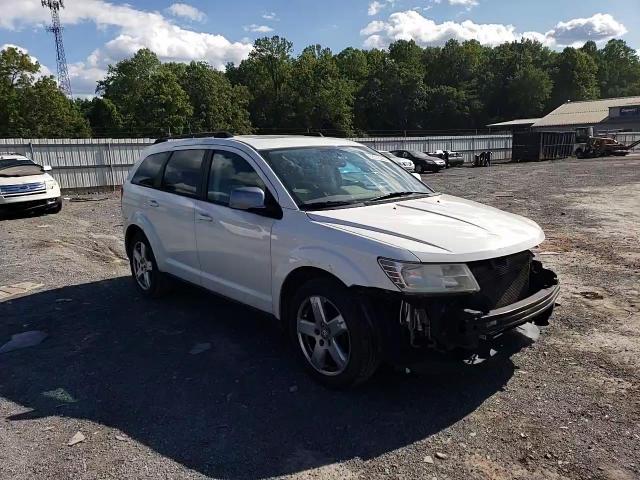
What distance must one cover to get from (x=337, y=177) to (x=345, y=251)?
1170mm

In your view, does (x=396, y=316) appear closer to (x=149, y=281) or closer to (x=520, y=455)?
(x=520, y=455)

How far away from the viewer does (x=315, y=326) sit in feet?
12.3

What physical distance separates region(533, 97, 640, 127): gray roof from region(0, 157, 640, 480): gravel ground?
70354 mm

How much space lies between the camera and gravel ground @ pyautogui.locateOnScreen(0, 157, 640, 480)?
2.96m

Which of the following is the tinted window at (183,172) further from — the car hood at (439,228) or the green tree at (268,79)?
the green tree at (268,79)

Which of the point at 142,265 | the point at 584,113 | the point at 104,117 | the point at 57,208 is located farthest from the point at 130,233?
the point at 584,113

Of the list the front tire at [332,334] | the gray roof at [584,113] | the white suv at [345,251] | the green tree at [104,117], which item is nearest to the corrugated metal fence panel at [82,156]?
the white suv at [345,251]

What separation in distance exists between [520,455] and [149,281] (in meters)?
4.29

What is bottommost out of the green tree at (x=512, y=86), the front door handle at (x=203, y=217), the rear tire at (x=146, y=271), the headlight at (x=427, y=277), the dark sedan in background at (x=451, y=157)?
the dark sedan in background at (x=451, y=157)

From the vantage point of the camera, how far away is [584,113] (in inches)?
2825

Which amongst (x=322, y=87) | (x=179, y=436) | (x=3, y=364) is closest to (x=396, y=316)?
(x=179, y=436)

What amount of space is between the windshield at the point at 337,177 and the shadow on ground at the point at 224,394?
134cm

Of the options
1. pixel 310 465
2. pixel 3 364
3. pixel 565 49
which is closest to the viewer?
pixel 310 465

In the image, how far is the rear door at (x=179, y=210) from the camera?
16.5 feet
